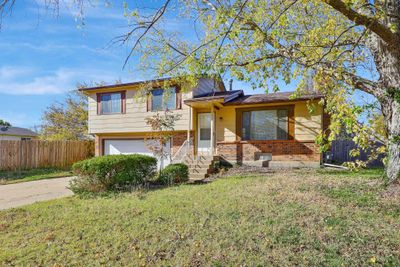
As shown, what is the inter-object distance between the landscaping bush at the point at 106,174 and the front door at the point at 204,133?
598cm

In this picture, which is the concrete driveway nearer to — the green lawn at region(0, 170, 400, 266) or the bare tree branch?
the green lawn at region(0, 170, 400, 266)

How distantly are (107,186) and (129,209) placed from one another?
251cm

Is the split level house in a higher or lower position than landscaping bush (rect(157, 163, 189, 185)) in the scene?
higher

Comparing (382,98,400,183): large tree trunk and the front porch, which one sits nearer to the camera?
(382,98,400,183): large tree trunk

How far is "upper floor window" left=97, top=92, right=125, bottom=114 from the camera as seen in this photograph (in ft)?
52.5

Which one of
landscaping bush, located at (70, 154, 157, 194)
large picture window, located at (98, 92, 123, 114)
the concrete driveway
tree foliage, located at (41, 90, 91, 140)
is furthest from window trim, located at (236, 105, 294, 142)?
tree foliage, located at (41, 90, 91, 140)

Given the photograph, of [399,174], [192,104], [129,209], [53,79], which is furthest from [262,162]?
[53,79]

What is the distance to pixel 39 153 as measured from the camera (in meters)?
15.9

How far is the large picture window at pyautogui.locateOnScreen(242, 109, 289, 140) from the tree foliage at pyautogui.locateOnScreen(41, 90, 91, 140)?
1638 centimetres

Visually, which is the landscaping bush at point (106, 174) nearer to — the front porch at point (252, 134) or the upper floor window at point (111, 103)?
the front porch at point (252, 134)

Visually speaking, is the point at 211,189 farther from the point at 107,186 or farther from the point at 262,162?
the point at 262,162

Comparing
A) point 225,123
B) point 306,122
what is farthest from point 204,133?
point 306,122

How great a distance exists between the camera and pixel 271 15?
287 inches

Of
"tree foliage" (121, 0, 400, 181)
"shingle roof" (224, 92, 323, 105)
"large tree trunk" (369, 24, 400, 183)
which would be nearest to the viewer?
"tree foliage" (121, 0, 400, 181)
